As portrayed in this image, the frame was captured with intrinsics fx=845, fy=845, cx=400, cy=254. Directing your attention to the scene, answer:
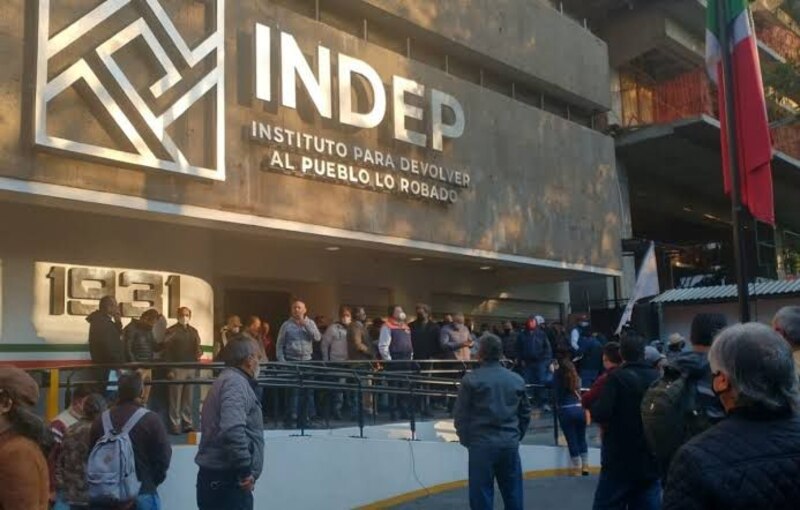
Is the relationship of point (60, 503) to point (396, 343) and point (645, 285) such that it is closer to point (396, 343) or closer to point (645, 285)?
point (396, 343)

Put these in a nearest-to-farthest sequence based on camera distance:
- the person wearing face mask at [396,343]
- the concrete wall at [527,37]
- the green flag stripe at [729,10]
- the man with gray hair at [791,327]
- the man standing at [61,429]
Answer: the man with gray hair at [791,327]
the man standing at [61,429]
the green flag stripe at [729,10]
the person wearing face mask at [396,343]
the concrete wall at [527,37]

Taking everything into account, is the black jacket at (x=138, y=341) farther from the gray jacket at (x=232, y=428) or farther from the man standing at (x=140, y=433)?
the gray jacket at (x=232, y=428)

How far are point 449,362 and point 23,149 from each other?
7.46 metres

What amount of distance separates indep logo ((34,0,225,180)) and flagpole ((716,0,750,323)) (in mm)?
7269

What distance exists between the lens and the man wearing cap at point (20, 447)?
305cm

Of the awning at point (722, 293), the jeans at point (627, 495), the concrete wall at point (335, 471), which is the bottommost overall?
the concrete wall at point (335, 471)

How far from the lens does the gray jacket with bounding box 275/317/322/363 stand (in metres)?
12.3

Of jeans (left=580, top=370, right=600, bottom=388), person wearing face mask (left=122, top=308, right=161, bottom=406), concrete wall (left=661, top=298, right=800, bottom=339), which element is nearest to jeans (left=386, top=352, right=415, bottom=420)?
person wearing face mask (left=122, top=308, right=161, bottom=406)

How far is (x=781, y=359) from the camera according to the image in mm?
2471

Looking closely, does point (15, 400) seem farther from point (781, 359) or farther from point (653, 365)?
point (653, 365)

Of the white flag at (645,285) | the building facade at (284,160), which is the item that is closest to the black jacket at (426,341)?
the building facade at (284,160)

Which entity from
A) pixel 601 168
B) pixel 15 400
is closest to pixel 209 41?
pixel 15 400

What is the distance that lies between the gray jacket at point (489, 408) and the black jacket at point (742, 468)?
4394 millimetres

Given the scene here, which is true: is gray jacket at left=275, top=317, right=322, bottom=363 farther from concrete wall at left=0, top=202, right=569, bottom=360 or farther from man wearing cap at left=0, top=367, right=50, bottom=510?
man wearing cap at left=0, top=367, right=50, bottom=510
